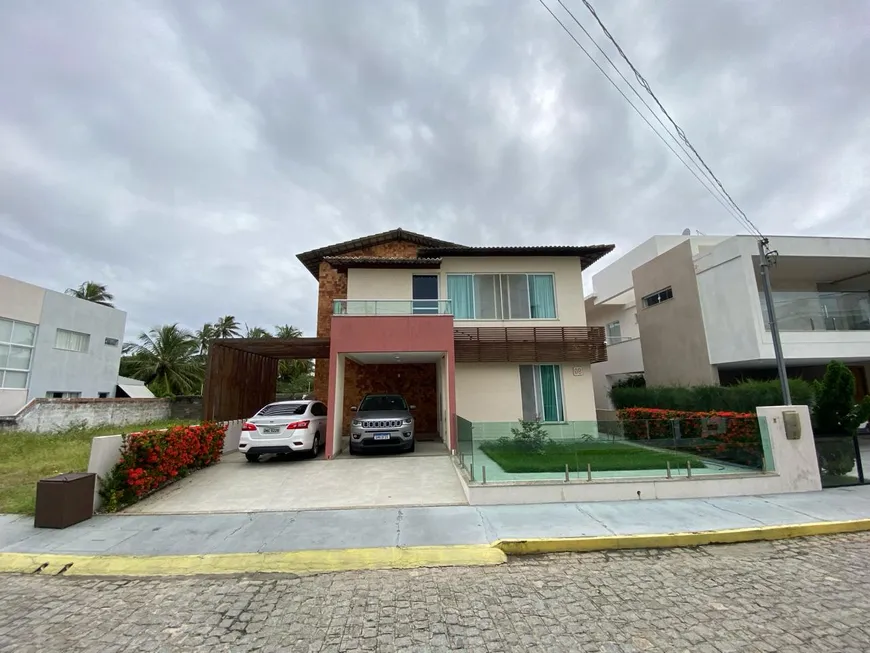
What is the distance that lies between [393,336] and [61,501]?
281 inches

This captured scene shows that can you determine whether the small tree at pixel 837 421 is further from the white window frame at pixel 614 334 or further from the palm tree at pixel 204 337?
the palm tree at pixel 204 337

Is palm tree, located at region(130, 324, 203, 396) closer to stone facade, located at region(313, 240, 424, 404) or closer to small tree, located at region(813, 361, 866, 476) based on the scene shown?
stone facade, located at region(313, 240, 424, 404)

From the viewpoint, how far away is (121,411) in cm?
1806

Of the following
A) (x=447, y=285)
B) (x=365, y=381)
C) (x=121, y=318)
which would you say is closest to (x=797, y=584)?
(x=447, y=285)

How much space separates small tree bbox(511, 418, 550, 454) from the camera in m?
7.95

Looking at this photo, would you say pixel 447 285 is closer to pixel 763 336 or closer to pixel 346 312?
pixel 346 312

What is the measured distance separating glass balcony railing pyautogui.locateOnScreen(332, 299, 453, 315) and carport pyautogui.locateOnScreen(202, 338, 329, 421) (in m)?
1.30

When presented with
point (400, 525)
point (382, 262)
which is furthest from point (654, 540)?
point (382, 262)

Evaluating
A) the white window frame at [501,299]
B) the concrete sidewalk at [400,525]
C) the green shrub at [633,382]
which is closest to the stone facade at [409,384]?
the white window frame at [501,299]

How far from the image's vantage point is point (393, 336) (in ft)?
35.7

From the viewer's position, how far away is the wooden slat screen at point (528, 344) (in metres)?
13.0

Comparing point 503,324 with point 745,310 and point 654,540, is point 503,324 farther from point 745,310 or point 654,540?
point 654,540

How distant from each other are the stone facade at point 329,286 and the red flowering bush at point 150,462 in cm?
667

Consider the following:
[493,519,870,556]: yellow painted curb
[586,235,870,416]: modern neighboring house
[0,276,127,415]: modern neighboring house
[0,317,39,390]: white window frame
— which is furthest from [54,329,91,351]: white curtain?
[586,235,870,416]: modern neighboring house
